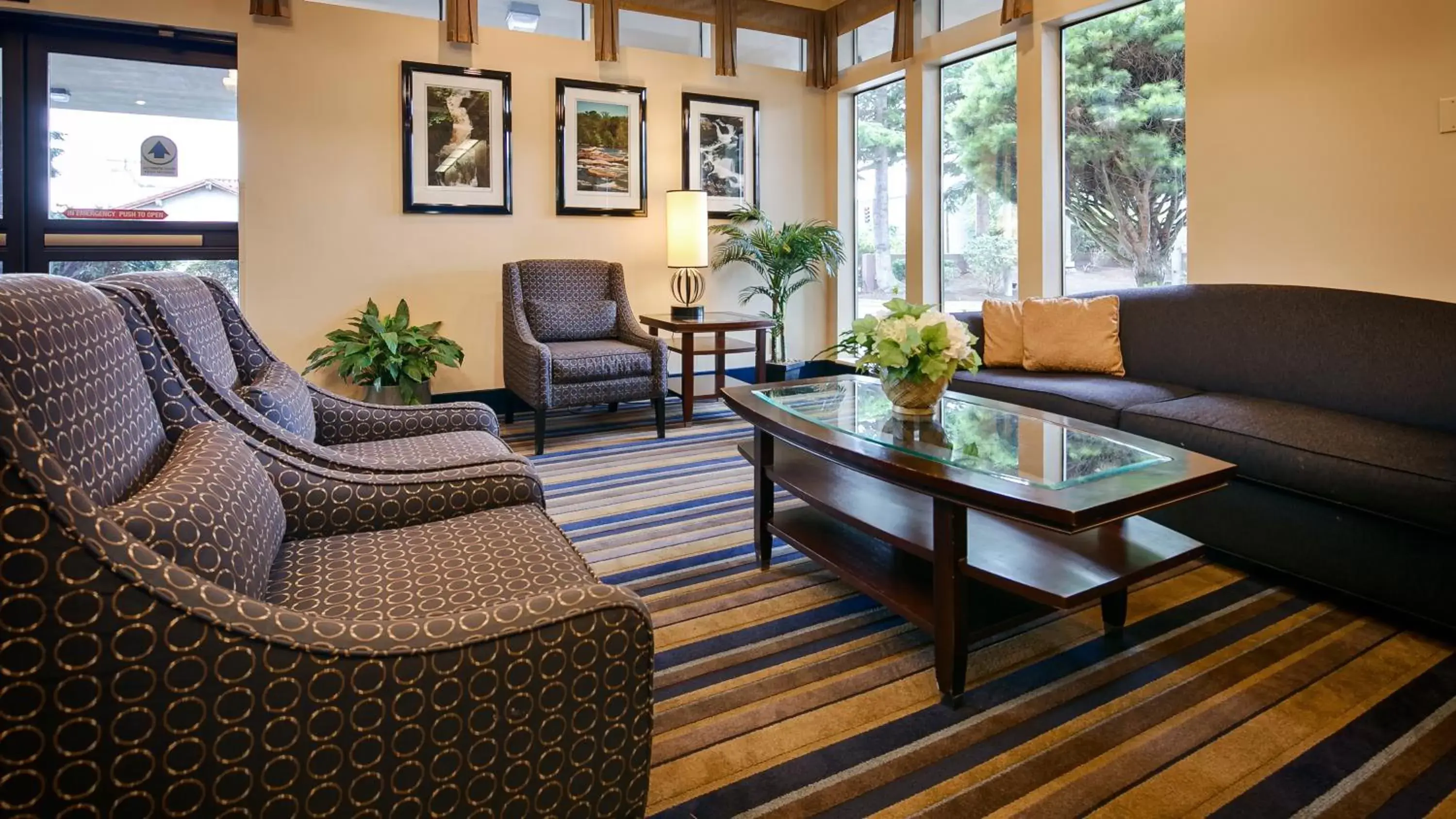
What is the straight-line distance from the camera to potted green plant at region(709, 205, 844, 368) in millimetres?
5375

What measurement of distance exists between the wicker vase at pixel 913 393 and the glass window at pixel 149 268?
137 inches

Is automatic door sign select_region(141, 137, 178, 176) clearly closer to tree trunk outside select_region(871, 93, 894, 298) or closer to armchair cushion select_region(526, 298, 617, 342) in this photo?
armchair cushion select_region(526, 298, 617, 342)

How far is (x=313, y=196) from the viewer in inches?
174

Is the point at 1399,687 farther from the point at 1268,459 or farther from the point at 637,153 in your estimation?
the point at 637,153

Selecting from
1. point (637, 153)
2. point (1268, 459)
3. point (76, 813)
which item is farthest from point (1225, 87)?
point (76, 813)

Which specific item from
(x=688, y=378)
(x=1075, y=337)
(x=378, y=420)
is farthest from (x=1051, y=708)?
(x=688, y=378)

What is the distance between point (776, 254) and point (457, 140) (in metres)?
2.08

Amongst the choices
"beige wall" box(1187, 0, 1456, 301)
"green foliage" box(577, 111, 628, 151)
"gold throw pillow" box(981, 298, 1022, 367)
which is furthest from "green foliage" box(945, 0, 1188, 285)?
"green foliage" box(577, 111, 628, 151)

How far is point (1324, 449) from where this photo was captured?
7.32 ft

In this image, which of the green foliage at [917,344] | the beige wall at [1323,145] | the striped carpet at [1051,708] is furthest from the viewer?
the beige wall at [1323,145]

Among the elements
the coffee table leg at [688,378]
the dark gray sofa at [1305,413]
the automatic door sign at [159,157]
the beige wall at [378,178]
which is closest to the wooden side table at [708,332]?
the coffee table leg at [688,378]

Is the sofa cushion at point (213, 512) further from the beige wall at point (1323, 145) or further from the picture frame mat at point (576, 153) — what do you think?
the picture frame mat at point (576, 153)

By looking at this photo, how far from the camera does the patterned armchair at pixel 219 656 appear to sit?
833 millimetres

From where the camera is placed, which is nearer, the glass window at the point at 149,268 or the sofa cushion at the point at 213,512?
the sofa cushion at the point at 213,512
